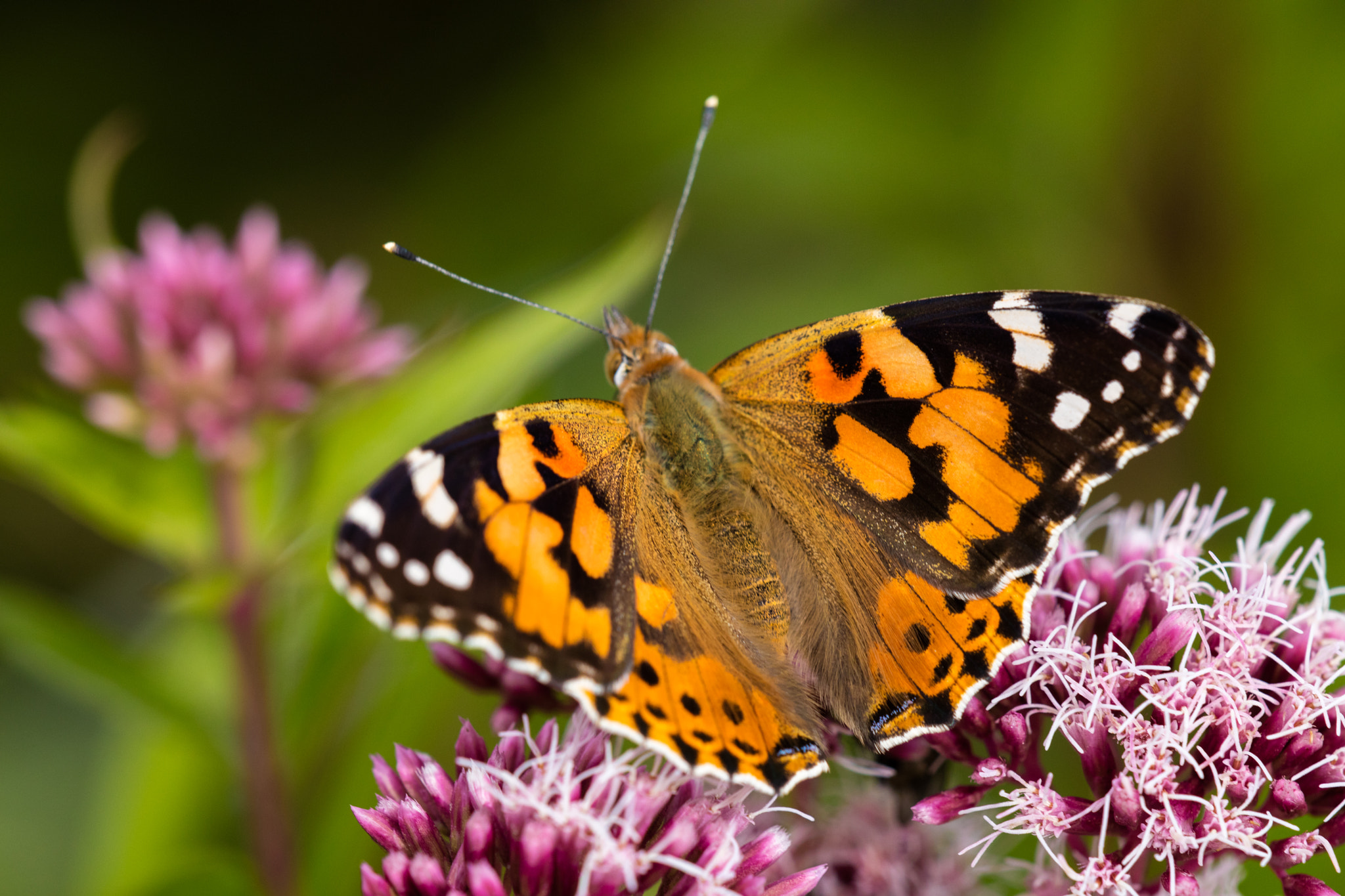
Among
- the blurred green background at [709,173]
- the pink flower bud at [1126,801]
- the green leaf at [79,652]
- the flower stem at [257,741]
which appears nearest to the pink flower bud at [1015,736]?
the pink flower bud at [1126,801]

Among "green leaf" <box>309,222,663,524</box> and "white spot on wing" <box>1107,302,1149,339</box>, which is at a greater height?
"green leaf" <box>309,222,663,524</box>

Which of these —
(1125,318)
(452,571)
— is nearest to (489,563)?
(452,571)

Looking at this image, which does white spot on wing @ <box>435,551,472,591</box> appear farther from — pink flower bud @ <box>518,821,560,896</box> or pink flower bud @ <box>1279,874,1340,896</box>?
pink flower bud @ <box>1279,874,1340,896</box>

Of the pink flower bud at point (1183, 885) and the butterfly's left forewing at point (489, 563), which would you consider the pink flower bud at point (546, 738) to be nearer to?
the butterfly's left forewing at point (489, 563)

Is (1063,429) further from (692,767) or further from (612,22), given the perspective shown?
(612,22)

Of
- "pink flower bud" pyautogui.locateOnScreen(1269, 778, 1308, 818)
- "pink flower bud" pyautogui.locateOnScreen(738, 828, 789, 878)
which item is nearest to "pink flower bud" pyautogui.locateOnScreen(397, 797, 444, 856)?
"pink flower bud" pyautogui.locateOnScreen(738, 828, 789, 878)

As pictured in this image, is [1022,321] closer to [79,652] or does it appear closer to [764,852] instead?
[764,852]

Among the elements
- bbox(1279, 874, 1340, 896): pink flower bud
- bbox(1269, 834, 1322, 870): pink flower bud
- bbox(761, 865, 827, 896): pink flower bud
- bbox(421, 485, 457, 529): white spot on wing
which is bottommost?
bbox(1279, 874, 1340, 896): pink flower bud
